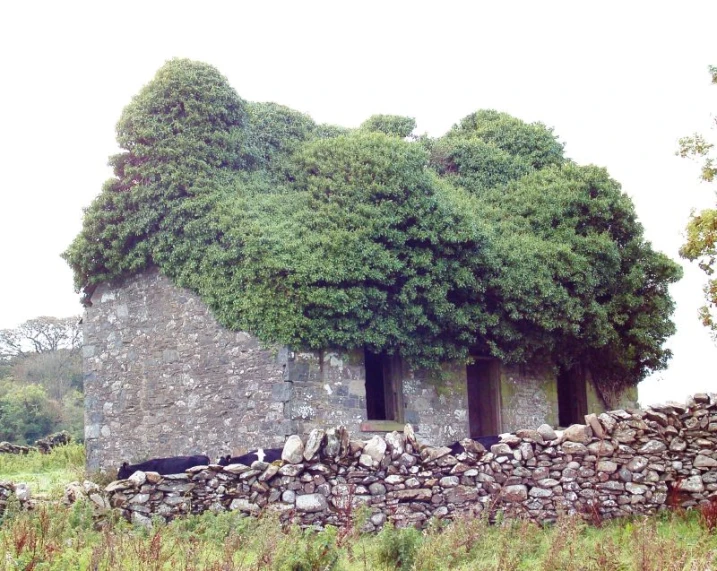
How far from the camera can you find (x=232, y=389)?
16172 mm

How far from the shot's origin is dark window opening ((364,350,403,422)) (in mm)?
17484

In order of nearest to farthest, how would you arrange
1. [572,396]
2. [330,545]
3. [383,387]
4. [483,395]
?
[330,545] < [383,387] < [483,395] < [572,396]

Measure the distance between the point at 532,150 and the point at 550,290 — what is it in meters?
5.45

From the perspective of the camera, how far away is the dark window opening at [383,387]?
17.5 m

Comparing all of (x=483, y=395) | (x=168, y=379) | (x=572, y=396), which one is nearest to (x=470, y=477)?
(x=168, y=379)

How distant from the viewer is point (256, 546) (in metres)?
9.23

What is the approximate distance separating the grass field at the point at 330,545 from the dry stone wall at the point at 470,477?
0.39 meters

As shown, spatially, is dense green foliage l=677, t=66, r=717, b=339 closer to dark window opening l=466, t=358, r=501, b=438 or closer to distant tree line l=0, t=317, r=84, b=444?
dark window opening l=466, t=358, r=501, b=438

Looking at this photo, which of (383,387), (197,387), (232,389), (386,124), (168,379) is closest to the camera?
(232,389)

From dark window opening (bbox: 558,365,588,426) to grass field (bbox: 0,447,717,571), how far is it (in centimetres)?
989

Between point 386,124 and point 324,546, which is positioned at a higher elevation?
point 386,124

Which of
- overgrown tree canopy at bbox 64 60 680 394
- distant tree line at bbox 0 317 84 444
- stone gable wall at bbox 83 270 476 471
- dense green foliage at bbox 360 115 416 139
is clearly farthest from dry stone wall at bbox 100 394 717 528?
distant tree line at bbox 0 317 84 444

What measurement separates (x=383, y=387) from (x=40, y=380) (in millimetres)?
27909

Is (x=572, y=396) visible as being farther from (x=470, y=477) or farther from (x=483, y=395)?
(x=470, y=477)
